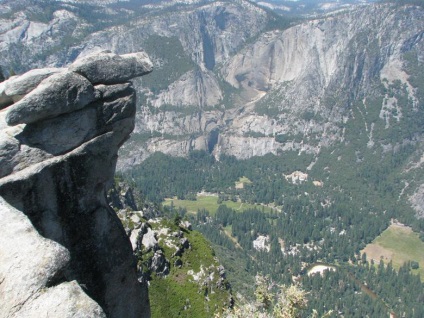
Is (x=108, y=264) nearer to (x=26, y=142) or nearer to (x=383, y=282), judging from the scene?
(x=26, y=142)

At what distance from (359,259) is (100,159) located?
167651 mm

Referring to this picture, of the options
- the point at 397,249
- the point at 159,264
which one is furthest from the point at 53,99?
the point at 397,249

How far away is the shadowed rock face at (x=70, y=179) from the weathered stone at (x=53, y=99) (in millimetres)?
40

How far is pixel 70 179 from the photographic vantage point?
1934cm

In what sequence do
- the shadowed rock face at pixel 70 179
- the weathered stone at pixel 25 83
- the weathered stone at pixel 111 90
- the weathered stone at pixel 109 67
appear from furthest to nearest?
1. the weathered stone at pixel 111 90
2. the weathered stone at pixel 109 67
3. the weathered stone at pixel 25 83
4. the shadowed rock face at pixel 70 179

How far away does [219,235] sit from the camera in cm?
18325

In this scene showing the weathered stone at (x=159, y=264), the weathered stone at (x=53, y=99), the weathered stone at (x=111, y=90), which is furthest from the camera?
the weathered stone at (x=159, y=264)

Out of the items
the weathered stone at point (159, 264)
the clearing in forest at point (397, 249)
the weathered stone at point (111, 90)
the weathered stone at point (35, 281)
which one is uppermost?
the weathered stone at point (111, 90)

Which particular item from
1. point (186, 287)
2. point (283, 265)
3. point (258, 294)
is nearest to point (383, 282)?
point (283, 265)

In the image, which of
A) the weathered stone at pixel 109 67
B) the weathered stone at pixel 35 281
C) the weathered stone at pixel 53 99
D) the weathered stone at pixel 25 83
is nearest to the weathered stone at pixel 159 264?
the weathered stone at pixel 109 67

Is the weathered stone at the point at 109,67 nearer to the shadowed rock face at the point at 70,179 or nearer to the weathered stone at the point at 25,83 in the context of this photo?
the shadowed rock face at the point at 70,179

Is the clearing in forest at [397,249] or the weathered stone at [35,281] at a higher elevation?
the weathered stone at [35,281]

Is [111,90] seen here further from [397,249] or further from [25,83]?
→ [397,249]

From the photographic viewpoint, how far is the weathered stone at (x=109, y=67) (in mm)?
20109
